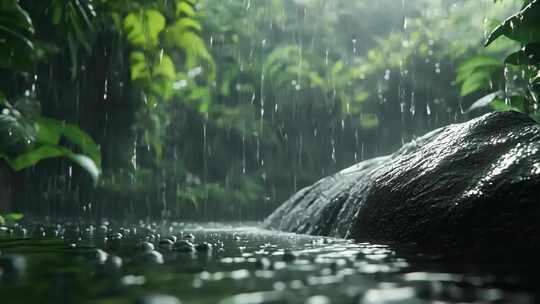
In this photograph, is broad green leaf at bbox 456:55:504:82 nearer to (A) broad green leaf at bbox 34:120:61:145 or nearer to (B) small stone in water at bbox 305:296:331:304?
(A) broad green leaf at bbox 34:120:61:145

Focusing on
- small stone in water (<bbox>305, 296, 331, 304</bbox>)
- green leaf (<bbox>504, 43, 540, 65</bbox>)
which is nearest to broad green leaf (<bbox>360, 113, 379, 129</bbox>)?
green leaf (<bbox>504, 43, 540, 65</bbox>)

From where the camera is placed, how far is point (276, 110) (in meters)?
11.1

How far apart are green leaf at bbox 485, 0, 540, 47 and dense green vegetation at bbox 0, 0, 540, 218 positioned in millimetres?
3248

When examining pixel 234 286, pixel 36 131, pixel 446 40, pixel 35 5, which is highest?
pixel 446 40

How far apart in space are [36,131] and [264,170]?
24.6ft

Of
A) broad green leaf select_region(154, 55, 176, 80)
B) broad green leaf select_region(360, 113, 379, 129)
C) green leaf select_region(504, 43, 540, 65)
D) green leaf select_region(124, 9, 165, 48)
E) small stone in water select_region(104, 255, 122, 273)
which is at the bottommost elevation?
small stone in water select_region(104, 255, 122, 273)

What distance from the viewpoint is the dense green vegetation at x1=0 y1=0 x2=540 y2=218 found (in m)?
6.58

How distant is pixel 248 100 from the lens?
35.9 ft

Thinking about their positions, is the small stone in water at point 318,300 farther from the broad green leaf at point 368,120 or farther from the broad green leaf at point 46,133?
the broad green leaf at point 368,120

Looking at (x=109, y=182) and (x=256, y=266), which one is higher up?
(x=109, y=182)

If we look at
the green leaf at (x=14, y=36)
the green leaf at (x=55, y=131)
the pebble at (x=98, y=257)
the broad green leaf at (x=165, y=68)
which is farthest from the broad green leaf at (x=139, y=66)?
the pebble at (x=98, y=257)

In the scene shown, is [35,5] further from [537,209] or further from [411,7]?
[411,7]

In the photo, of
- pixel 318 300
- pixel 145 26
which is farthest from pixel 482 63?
pixel 318 300

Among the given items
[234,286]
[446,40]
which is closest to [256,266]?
[234,286]
